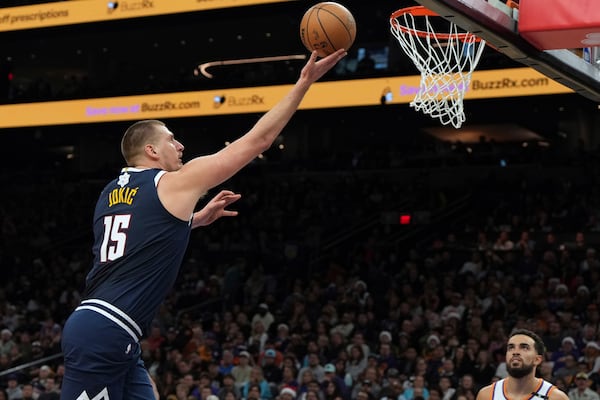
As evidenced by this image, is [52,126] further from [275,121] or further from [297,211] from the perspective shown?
[275,121]

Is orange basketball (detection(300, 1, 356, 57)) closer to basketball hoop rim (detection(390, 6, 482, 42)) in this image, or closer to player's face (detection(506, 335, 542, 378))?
basketball hoop rim (detection(390, 6, 482, 42))

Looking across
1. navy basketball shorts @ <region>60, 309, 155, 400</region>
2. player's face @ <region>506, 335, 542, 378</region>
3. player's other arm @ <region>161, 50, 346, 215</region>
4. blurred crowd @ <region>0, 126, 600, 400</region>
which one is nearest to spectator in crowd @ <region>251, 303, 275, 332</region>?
blurred crowd @ <region>0, 126, 600, 400</region>

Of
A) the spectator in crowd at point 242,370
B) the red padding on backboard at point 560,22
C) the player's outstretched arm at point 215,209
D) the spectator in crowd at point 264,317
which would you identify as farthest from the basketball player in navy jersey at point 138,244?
the spectator in crowd at point 264,317

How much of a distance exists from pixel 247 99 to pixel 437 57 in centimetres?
918

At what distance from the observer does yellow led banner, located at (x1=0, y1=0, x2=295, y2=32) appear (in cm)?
1691

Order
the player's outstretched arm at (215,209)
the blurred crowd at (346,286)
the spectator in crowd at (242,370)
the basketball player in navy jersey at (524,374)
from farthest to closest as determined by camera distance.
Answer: the spectator in crowd at (242,370), the blurred crowd at (346,286), the basketball player in navy jersey at (524,374), the player's outstretched arm at (215,209)

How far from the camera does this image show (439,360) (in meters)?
13.1

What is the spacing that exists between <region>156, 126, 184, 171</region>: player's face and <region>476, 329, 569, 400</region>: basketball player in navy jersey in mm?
3443

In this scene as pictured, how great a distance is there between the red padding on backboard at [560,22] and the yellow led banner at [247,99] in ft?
27.3

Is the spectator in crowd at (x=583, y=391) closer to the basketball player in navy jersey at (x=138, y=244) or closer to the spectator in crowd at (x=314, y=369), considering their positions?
the spectator in crowd at (x=314, y=369)

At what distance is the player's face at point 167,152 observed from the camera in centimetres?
410

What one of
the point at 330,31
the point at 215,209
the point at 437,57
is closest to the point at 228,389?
the point at 437,57

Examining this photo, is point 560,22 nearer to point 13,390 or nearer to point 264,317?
point 264,317

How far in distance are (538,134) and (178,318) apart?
48.9ft
